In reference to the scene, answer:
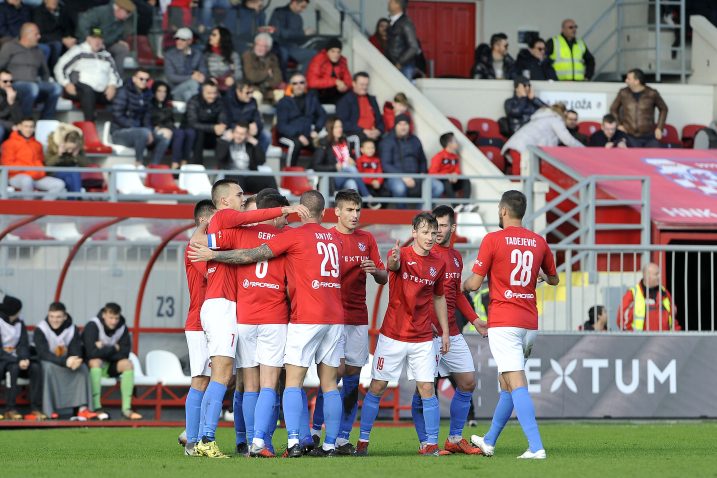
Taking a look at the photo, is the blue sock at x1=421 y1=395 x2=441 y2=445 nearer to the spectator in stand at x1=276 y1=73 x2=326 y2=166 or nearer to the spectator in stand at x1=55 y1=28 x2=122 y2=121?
the spectator in stand at x1=276 y1=73 x2=326 y2=166

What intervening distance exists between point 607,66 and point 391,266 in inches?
696

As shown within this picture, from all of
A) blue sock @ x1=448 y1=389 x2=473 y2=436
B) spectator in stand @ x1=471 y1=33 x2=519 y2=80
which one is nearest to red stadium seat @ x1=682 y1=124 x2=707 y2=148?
spectator in stand @ x1=471 y1=33 x2=519 y2=80

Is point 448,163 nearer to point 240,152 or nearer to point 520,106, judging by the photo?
point 520,106

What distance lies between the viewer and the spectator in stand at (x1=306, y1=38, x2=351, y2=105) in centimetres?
2405

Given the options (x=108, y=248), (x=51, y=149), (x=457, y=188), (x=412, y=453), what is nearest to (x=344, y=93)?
(x=457, y=188)

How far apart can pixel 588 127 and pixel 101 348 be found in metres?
11.4

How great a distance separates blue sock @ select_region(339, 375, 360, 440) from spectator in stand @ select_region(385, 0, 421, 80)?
1369 cm

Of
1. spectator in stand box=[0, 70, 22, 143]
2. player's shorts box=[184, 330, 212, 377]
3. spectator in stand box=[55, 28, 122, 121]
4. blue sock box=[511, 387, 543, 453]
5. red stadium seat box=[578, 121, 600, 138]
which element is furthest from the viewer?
red stadium seat box=[578, 121, 600, 138]

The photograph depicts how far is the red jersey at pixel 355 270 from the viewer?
39.1 feet

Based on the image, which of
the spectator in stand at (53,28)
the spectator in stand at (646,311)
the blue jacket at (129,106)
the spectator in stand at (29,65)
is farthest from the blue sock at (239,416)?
the spectator in stand at (53,28)

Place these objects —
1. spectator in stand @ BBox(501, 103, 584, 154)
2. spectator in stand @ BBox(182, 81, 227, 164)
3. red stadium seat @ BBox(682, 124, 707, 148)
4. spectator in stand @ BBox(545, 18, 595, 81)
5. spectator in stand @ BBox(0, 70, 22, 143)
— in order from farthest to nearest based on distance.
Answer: spectator in stand @ BBox(545, 18, 595, 81), red stadium seat @ BBox(682, 124, 707, 148), spectator in stand @ BBox(501, 103, 584, 154), spectator in stand @ BBox(182, 81, 227, 164), spectator in stand @ BBox(0, 70, 22, 143)

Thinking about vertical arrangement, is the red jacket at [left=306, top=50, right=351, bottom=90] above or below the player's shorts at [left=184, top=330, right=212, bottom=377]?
above

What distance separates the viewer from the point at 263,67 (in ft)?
78.9

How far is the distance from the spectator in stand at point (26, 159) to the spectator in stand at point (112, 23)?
2.99m
